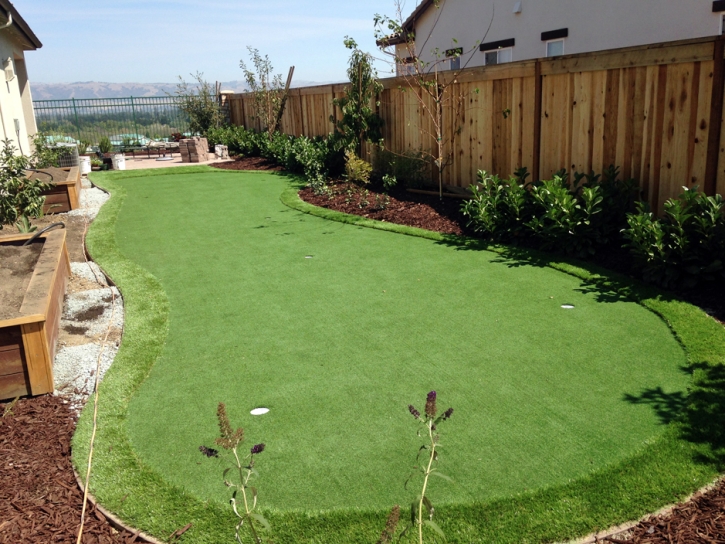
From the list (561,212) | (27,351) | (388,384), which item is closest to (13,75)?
(27,351)

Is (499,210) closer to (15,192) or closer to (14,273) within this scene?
(14,273)

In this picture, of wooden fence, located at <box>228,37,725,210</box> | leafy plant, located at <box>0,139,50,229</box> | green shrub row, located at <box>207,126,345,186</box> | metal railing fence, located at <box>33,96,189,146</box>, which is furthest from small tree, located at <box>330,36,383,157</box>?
metal railing fence, located at <box>33,96,189,146</box>

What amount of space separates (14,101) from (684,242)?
44.8ft

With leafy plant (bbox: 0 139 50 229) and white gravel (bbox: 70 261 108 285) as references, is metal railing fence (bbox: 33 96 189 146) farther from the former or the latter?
white gravel (bbox: 70 261 108 285)

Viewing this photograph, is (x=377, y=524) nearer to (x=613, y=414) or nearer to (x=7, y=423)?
(x=613, y=414)

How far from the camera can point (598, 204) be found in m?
7.05

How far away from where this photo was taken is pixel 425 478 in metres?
2.53

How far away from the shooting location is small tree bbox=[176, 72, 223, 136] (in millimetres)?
22219

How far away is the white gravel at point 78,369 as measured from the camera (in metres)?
4.49

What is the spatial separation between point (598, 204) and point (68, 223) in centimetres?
802

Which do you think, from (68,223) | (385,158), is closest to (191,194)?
(68,223)

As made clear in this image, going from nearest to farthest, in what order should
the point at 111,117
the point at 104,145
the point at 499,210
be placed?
the point at 499,210 < the point at 104,145 < the point at 111,117

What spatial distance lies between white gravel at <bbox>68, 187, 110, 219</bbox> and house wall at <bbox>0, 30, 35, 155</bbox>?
1.47 meters

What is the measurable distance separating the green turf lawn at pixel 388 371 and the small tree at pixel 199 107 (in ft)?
50.9
